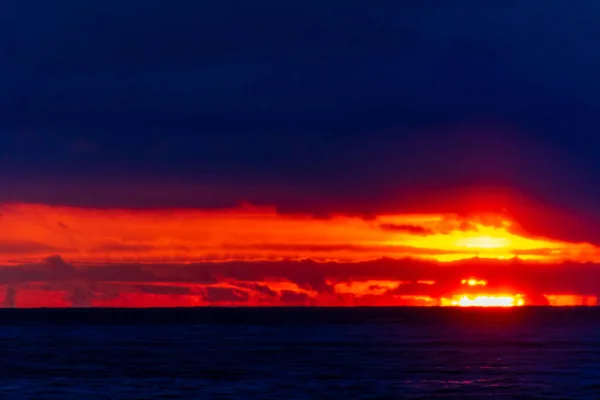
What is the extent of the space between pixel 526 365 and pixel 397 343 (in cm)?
4307

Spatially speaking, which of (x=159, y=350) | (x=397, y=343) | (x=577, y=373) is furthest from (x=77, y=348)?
(x=577, y=373)

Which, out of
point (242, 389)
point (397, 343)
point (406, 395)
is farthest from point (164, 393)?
point (397, 343)

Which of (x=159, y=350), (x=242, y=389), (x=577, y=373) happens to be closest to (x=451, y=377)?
(x=577, y=373)

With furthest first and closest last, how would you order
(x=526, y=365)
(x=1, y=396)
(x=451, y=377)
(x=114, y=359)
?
(x=114, y=359) < (x=526, y=365) < (x=451, y=377) < (x=1, y=396)

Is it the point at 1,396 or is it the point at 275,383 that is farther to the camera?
the point at 275,383

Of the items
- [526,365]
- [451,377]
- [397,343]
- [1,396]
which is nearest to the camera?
[1,396]

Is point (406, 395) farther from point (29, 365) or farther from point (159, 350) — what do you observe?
point (159, 350)

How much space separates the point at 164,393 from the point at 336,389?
452 inches

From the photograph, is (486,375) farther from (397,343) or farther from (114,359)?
(397,343)

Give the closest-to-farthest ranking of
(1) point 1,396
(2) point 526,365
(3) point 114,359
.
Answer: (1) point 1,396 → (2) point 526,365 → (3) point 114,359

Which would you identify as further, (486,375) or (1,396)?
(486,375)

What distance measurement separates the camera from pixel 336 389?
70.9m

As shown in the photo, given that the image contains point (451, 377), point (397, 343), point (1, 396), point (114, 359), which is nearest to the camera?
point (1, 396)

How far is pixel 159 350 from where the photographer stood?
117625 mm
